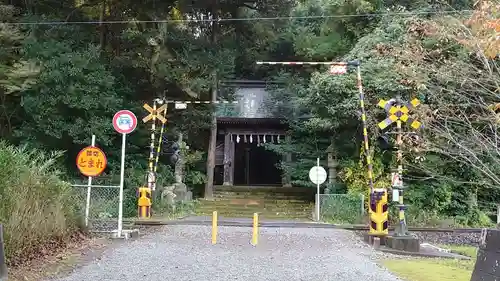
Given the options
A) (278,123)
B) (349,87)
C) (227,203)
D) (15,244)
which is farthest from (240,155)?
(15,244)

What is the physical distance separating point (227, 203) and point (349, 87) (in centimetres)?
665

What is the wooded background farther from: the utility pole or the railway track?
the railway track

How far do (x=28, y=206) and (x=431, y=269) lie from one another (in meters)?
6.10

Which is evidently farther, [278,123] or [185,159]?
[278,123]

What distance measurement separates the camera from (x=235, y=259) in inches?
322

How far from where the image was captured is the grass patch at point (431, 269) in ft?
23.6

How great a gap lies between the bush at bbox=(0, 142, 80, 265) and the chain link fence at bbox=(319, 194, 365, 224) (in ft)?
30.1

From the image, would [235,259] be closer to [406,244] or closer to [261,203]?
[406,244]

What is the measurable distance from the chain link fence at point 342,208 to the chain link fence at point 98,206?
6470 mm

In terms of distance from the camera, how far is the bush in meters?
6.85

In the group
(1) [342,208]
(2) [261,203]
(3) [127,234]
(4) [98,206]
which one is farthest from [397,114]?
(2) [261,203]

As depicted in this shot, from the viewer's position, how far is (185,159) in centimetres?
1964

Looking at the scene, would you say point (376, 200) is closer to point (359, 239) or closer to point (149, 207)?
point (359, 239)

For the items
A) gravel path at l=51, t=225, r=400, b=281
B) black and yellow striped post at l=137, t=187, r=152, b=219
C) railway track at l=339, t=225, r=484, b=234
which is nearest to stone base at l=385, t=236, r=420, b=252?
gravel path at l=51, t=225, r=400, b=281
